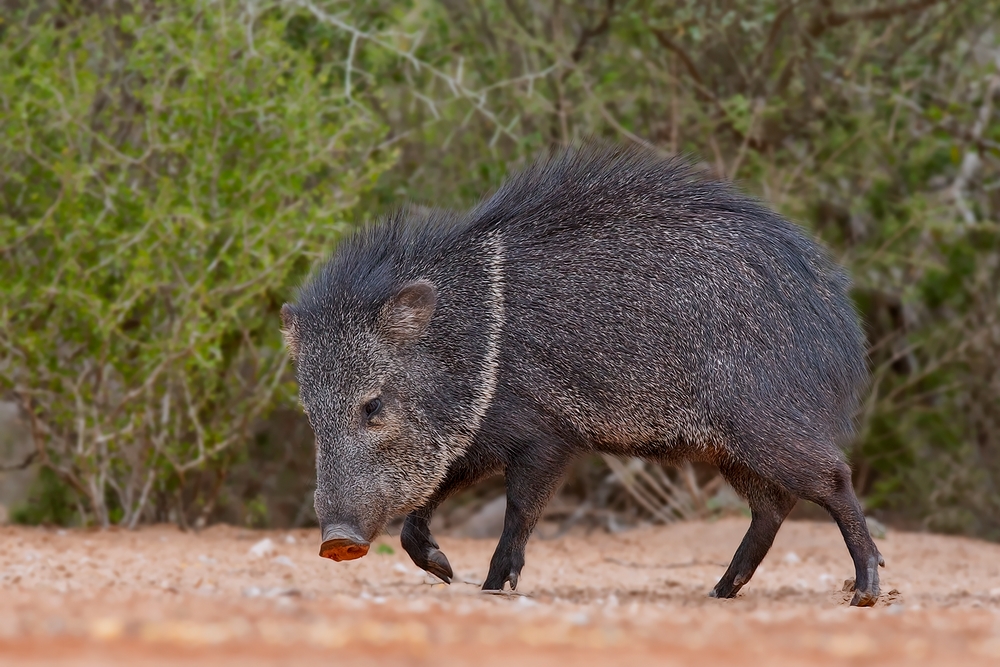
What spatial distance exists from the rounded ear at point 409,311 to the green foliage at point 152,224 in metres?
1.67

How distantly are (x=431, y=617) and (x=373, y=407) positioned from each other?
5.48 ft

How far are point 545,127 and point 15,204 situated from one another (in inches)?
127

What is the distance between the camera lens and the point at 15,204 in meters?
6.42

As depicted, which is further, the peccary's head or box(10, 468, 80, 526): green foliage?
box(10, 468, 80, 526): green foliage

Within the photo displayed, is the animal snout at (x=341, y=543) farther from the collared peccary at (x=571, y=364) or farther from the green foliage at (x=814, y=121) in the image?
the green foliage at (x=814, y=121)

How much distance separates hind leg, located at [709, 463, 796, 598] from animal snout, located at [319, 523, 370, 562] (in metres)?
1.48

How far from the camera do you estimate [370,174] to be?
20.4 feet

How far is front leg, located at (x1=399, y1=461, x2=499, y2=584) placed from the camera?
4.48 m

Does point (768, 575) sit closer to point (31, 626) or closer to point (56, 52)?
point (31, 626)

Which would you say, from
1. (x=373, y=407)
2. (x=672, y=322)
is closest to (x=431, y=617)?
(x=373, y=407)

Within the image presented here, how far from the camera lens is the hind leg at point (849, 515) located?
423cm

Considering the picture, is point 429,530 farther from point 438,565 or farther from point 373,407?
point 373,407

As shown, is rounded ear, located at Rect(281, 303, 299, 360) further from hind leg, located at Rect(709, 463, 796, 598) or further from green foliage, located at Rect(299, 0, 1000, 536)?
green foliage, located at Rect(299, 0, 1000, 536)

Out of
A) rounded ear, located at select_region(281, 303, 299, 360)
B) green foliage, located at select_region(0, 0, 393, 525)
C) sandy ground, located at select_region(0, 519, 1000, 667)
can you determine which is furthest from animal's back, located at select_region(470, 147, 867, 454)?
green foliage, located at select_region(0, 0, 393, 525)
